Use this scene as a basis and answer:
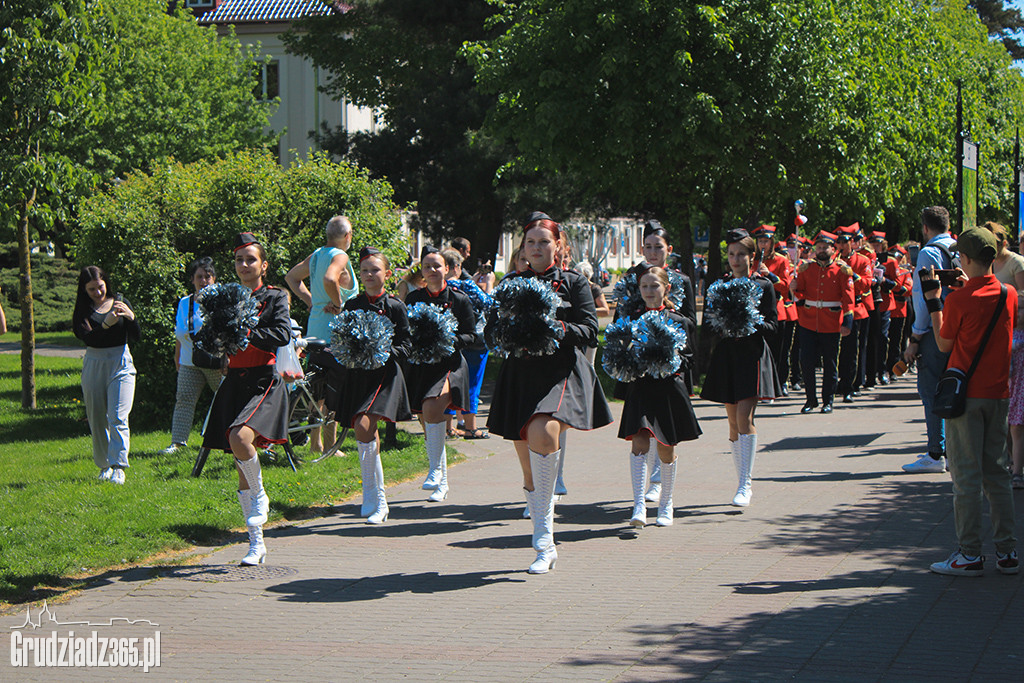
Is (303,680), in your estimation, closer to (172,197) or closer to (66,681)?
(66,681)

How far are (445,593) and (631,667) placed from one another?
1687mm

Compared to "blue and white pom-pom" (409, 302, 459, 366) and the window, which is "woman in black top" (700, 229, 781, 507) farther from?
the window

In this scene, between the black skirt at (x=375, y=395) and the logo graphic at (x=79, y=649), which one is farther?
the black skirt at (x=375, y=395)

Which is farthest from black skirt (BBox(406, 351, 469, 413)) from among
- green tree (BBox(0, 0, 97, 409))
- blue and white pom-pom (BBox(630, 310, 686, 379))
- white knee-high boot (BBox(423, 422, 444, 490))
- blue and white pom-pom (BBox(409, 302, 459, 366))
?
green tree (BBox(0, 0, 97, 409))

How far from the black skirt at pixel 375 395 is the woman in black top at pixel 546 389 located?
1405 millimetres

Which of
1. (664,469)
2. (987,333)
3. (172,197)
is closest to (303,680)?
(664,469)

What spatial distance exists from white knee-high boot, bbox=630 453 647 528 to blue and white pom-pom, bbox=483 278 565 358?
1.58m

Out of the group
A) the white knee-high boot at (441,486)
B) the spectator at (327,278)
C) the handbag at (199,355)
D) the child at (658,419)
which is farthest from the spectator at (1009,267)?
the handbag at (199,355)

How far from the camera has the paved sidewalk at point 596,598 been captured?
16.9 feet

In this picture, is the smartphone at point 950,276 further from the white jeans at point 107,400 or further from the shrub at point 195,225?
the shrub at point 195,225

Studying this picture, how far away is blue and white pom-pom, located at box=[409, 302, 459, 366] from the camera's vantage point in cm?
876

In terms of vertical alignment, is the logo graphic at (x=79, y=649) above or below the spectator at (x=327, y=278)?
below

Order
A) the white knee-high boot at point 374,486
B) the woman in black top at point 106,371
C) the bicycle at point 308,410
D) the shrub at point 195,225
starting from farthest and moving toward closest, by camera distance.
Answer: the shrub at point 195,225 → the bicycle at point 308,410 → the woman in black top at point 106,371 → the white knee-high boot at point 374,486

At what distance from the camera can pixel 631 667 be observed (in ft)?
16.7
